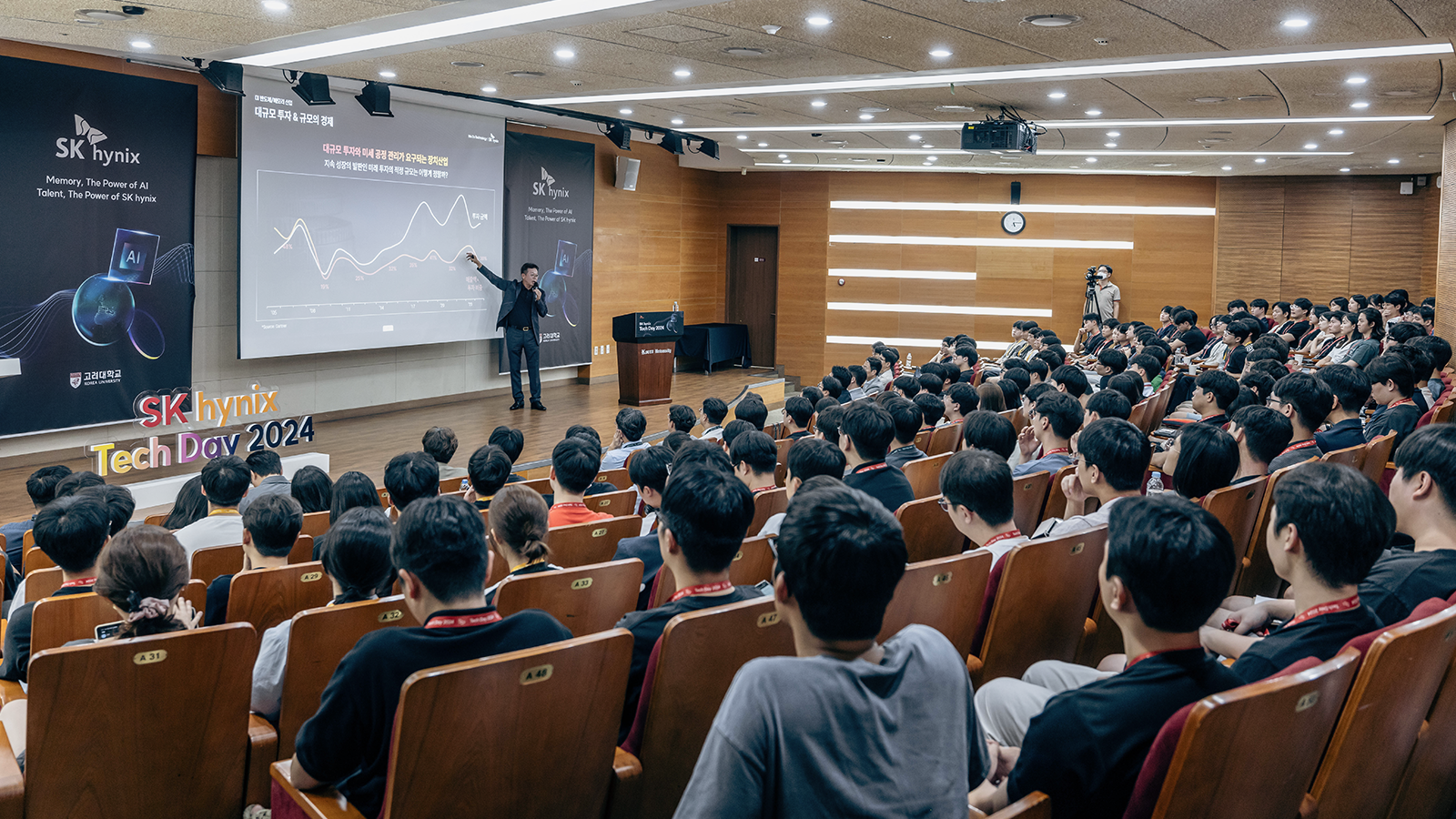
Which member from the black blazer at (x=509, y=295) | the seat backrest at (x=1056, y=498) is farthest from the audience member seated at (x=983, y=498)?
the black blazer at (x=509, y=295)

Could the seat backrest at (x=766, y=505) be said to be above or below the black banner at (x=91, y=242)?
below

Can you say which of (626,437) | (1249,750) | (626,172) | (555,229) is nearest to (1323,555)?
(1249,750)

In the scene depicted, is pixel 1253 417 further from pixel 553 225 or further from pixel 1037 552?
pixel 553 225

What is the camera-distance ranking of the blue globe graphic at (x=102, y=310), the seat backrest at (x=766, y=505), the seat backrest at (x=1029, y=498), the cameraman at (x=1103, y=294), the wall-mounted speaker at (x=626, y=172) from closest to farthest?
the seat backrest at (x=1029, y=498) < the seat backrest at (x=766, y=505) < the blue globe graphic at (x=102, y=310) < the wall-mounted speaker at (x=626, y=172) < the cameraman at (x=1103, y=294)

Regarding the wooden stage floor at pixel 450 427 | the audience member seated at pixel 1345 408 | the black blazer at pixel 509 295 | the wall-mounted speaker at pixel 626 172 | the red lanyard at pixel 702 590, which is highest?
the wall-mounted speaker at pixel 626 172

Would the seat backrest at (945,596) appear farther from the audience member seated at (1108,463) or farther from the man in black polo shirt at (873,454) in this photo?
the man in black polo shirt at (873,454)

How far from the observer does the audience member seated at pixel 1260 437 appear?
12.1 ft

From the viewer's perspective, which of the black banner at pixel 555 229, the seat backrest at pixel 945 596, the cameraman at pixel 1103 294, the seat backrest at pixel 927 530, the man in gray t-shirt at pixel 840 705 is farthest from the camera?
the cameraman at pixel 1103 294

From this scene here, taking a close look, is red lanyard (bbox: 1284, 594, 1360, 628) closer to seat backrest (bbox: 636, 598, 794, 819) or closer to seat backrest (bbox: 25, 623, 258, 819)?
seat backrest (bbox: 636, 598, 794, 819)

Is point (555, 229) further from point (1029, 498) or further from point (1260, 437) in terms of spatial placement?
point (1260, 437)

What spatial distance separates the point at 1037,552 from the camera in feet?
8.37

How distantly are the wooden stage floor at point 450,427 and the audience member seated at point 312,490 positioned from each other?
3.14 metres

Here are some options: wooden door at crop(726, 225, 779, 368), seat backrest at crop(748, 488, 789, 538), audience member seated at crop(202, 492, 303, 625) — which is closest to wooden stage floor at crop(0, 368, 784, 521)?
wooden door at crop(726, 225, 779, 368)

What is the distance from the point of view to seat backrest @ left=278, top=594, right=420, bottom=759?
242cm
